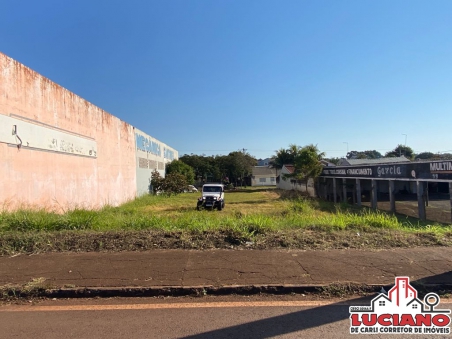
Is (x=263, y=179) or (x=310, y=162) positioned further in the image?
(x=263, y=179)

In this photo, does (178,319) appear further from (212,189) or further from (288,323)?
(212,189)

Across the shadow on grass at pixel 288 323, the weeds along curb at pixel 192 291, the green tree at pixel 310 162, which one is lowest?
the shadow on grass at pixel 288 323

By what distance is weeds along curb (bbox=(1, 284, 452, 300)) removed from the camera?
473 centimetres

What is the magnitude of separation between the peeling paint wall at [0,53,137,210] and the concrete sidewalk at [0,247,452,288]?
674cm

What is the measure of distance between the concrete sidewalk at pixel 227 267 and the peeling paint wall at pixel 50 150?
6.74 meters

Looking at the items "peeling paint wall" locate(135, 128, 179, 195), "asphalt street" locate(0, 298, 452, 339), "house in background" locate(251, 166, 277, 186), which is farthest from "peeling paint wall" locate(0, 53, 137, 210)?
"house in background" locate(251, 166, 277, 186)

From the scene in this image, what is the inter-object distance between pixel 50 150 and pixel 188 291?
12.5m

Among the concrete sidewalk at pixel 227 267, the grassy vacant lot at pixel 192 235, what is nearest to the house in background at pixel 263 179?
the grassy vacant lot at pixel 192 235

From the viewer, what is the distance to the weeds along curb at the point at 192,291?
4734 millimetres

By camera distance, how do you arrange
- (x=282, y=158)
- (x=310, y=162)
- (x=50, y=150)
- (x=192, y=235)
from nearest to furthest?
1. (x=192, y=235)
2. (x=50, y=150)
3. (x=310, y=162)
4. (x=282, y=158)

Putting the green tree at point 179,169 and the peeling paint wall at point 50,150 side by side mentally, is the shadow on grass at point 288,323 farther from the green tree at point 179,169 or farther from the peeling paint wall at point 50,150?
the green tree at point 179,169

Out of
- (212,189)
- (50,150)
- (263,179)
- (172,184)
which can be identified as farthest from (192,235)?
(263,179)

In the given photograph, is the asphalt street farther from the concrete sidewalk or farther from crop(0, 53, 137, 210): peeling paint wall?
crop(0, 53, 137, 210): peeling paint wall

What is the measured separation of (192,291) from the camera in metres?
4.76
